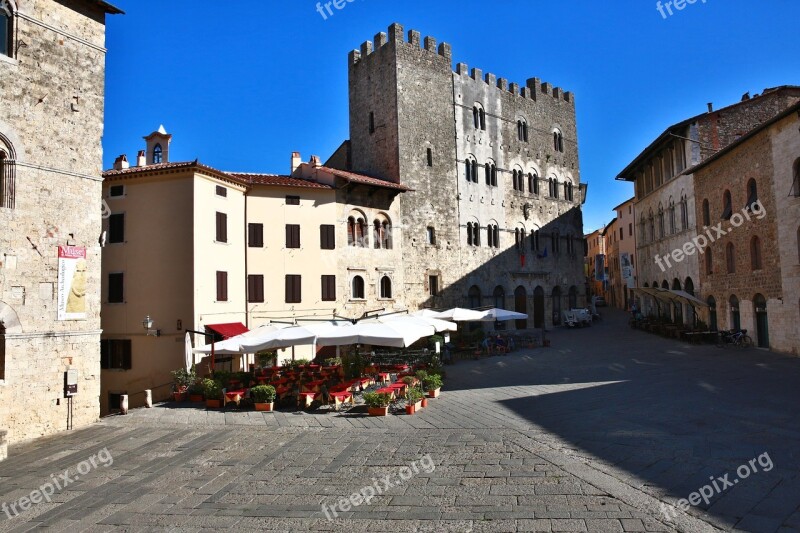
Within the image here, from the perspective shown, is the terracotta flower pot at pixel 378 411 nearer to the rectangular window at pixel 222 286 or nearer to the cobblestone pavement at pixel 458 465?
the cobblestone pavement at pixel 458 465

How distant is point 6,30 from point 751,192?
27.3 meters

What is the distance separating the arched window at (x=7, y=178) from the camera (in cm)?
1408

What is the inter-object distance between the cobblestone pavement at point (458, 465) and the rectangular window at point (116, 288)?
773 cm

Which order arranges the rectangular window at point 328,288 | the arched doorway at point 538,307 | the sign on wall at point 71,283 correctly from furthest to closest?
the arched doorway at point 538,307
the rectangular window at point 328,288
the sign on wall at point 71,283

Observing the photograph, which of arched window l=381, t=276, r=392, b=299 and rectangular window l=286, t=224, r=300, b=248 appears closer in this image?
rectangular window l=286, t=224, r=300, b=248

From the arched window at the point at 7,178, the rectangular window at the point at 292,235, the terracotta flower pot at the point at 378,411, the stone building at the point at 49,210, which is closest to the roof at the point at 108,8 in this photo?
the stone building at the point at 49,210

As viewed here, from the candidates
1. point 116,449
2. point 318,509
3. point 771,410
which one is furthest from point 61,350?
point 771,410

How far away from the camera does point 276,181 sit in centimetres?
2627

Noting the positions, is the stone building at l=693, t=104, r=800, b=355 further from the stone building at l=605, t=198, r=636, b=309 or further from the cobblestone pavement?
the stone building at l=605, t=198, r=636, b=309

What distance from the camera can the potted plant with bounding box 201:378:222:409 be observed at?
16125 millimetres
